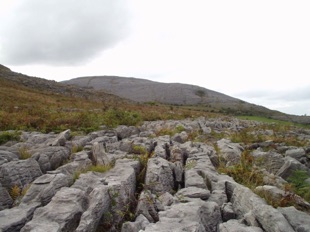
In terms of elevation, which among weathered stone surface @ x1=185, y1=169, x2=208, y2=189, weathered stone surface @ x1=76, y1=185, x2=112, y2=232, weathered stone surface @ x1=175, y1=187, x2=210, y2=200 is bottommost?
weathered stone surface @ x1=76, y1=185, x2=112, y2=232

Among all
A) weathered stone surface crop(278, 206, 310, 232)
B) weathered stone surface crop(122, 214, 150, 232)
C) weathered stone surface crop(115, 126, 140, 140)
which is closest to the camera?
weathered stone surface crop(278, 206, 310, 232)

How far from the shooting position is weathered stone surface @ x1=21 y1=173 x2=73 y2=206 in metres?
6.21

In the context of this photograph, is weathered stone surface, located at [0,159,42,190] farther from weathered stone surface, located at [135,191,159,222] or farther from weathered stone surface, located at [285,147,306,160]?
weathered stone surface, located at [285,147,306,160]

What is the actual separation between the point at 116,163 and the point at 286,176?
574 cm

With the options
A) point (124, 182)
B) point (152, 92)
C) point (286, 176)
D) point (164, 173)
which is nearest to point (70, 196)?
point (124, 182)

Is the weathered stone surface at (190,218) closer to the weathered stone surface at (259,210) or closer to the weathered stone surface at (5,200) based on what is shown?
the weathered stone surface at (259,210)

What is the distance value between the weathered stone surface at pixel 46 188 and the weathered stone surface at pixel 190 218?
2627 mm

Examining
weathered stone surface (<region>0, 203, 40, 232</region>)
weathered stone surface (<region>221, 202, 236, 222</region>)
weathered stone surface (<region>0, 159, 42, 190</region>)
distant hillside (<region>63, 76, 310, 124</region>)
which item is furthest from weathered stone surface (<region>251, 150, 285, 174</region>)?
distant hillside (<region>63, 76, 310, 124</region>)

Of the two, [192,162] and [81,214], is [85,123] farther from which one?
[81,214]

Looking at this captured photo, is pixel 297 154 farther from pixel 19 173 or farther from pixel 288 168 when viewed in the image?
pixel 19 173

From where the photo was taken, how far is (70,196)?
235 inches

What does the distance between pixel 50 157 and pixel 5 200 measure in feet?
10.0

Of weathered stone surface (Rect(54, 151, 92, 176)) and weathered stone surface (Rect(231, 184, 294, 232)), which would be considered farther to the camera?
weathered stone surface (Rect(54, 151, 92, 176))

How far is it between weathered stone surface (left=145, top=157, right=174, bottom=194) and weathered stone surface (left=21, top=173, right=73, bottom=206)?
6.94ft
